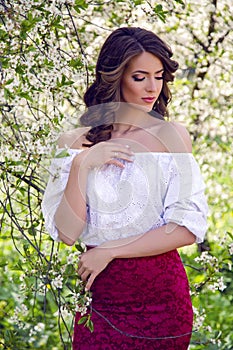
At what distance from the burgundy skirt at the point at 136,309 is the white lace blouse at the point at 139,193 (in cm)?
10

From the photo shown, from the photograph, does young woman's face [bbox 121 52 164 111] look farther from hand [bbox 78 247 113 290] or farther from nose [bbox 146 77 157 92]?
hand [bbox 78 247 113 290]

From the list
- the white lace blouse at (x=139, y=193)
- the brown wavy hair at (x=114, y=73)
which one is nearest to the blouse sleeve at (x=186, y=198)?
the white lace blouse at (x=139, y=193)

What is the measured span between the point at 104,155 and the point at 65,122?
0.65 m

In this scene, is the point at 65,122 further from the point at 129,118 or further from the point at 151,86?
the point at 151,86

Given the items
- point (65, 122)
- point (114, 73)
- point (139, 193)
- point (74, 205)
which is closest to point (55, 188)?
point (74, 205)

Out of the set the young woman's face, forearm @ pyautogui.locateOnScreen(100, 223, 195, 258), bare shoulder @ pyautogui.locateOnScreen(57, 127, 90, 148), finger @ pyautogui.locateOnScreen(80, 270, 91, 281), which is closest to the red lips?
the young woman's face

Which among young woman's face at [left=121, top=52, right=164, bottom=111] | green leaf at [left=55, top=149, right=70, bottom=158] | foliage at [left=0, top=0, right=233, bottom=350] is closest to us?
green leaf at [left=55, top=149, right=70, bottom=158]

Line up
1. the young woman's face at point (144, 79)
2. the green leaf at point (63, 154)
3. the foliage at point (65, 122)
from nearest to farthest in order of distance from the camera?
the green leaf at point (63, 154) → the young woman's face at point (144, 79) → the foliage at point (65, 122)

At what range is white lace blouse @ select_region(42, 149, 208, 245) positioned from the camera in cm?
233

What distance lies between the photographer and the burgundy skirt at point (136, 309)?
231cm

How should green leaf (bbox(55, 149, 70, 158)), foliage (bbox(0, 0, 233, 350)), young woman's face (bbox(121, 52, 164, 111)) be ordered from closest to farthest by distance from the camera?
green leaf (bbox(55, 149, 70, 158)) → young woman's face (bbox(121, 52, 164, 111)) → foliage (bbox(0, 0, 233, 350))

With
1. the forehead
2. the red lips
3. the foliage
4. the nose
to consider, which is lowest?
the foliage

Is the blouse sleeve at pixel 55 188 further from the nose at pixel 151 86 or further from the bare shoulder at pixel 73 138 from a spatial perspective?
the nose at pixel 151 86

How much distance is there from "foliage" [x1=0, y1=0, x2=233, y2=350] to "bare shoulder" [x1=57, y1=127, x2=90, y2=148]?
33mm
